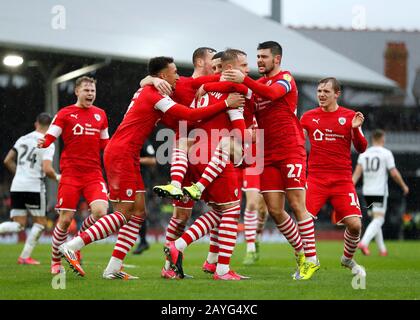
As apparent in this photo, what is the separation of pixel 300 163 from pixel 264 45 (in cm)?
133

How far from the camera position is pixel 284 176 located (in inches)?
389

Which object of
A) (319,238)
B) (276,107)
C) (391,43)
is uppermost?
(391,43)

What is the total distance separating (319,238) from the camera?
1170 inches

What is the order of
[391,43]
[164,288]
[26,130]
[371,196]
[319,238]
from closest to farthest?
[164,288], [371,196], [319,238], [26,130], [391,43]

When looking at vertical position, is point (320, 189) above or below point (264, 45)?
below

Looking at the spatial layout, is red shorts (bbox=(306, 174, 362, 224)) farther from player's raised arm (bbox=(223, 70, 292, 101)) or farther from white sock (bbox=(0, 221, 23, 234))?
white sock (bbox=(0, 221, 23, 234))

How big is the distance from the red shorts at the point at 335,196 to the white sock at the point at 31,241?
15.9 feet

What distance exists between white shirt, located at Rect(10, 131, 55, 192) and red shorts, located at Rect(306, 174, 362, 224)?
5107 millimetres

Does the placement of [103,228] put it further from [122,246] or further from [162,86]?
[162,86]

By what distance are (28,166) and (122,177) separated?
16.9 feet

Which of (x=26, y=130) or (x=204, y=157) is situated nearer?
(x=204, y=157)

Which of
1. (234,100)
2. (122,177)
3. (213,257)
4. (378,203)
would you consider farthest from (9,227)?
(378,203)
